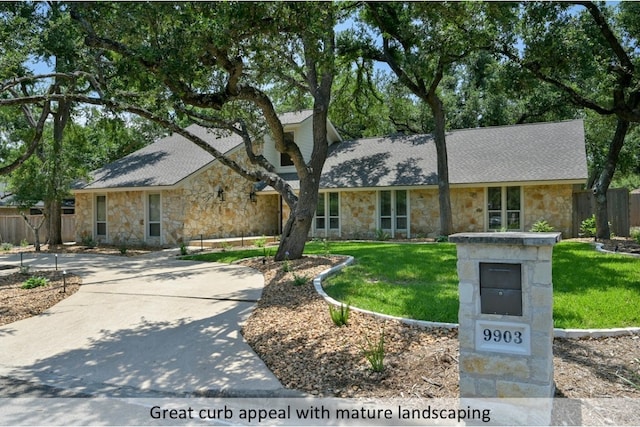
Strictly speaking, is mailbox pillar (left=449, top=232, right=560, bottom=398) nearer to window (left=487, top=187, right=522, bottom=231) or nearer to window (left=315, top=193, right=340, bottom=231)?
window (left=487, top=187, right=522, bottom=231)

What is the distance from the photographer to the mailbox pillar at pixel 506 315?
→ 367cm

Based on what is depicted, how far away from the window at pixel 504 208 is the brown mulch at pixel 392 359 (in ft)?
43.1

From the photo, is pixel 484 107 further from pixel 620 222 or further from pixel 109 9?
pixel 109 9

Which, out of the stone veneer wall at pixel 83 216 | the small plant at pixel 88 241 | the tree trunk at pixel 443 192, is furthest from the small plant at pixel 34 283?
the tree trunk at pixel 443 192

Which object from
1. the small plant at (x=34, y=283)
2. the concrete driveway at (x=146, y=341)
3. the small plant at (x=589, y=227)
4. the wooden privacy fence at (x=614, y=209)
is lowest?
the concrete driveway at (x=146, y=341)

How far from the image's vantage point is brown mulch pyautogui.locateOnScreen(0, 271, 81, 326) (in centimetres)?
802

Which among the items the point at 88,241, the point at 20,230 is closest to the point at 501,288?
the point at 88,241

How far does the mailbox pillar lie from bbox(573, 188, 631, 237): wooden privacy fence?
1612 centimetres

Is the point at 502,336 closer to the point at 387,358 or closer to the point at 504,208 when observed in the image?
the point at 387,358

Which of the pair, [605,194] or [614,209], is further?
[614,209]

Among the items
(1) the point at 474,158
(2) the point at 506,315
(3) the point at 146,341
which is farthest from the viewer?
(1) the point at 474,158

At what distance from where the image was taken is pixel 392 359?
4.96 metres

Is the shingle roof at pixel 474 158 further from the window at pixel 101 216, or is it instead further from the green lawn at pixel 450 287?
the window at pixel 101 216

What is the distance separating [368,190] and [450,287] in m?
12.2
